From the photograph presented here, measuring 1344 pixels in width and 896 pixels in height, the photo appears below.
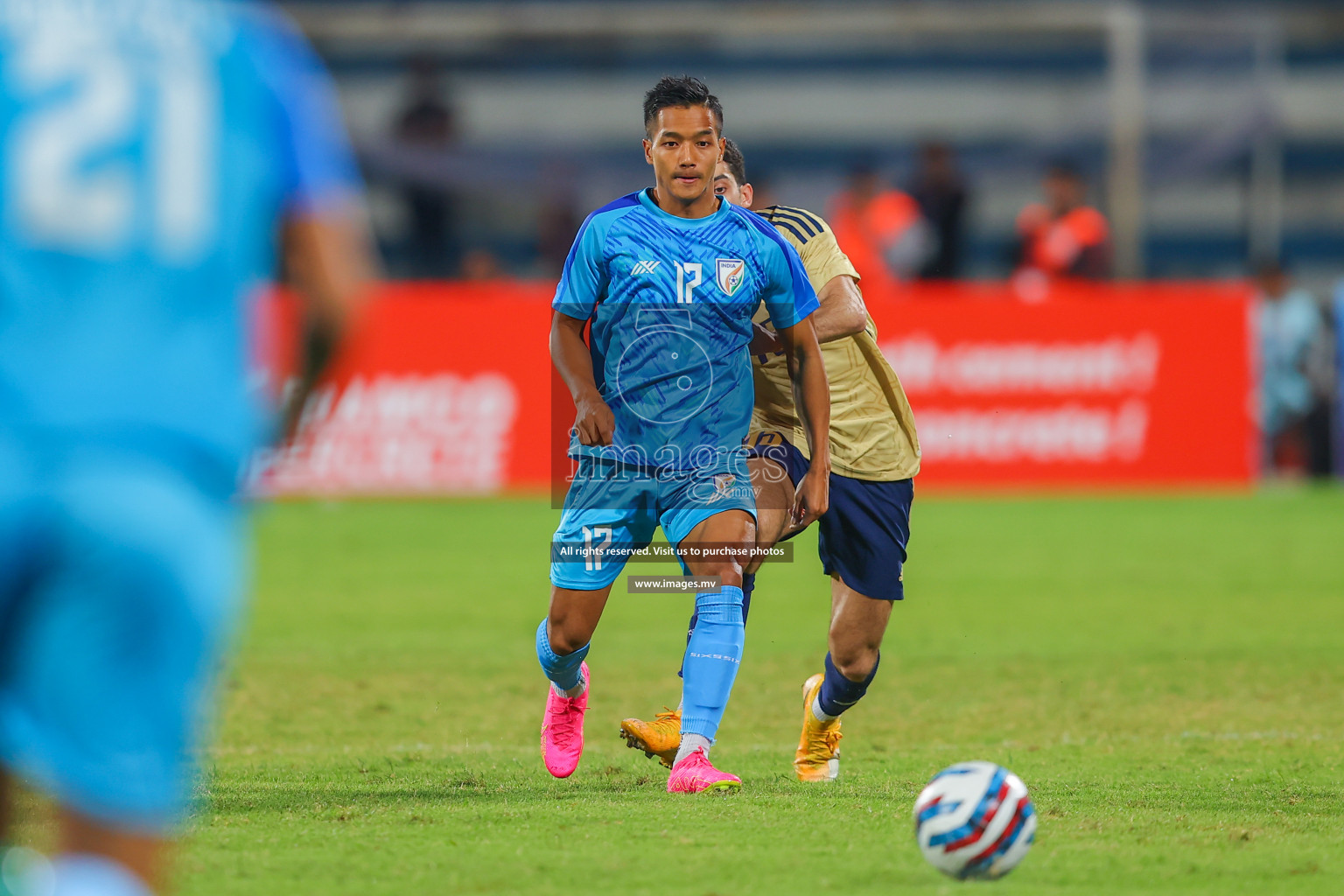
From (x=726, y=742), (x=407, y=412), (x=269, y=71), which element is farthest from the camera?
(x=407, y=412)

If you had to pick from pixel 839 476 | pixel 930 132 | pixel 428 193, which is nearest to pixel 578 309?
pixel 839 476

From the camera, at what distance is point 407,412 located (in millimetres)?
16125

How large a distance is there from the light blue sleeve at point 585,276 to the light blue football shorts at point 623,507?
0.49 metres

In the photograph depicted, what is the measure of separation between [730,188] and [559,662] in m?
1.79

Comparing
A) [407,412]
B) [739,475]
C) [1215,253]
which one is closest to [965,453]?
[407,412]

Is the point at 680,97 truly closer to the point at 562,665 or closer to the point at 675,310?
the point at 675,310

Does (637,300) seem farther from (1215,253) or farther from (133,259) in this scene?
(1215,253)

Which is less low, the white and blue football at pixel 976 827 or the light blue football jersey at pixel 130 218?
the light blue football jersey at pixel 130 218

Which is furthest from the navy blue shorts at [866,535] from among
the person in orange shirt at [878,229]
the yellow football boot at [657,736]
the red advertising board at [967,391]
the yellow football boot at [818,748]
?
the person in orange shirt at [878,229]

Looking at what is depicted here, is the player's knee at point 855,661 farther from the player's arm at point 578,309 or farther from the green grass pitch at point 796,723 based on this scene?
the player's arm at point 578,309

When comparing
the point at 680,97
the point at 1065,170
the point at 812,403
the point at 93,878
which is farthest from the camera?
the point at 1065,170

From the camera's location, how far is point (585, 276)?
5.80 meters

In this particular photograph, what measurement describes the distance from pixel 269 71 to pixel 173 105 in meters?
0.16

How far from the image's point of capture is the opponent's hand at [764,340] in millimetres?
6383
